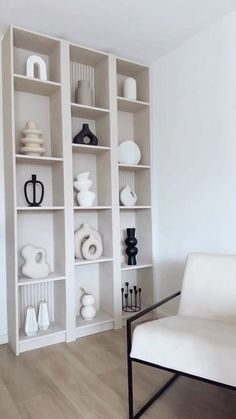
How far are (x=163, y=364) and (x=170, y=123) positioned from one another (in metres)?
2.04

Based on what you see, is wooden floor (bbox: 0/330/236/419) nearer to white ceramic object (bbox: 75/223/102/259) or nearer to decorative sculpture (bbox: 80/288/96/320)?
decorative sculpture (bbox: 80/288/96/320)

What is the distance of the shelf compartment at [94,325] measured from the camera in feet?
8.55

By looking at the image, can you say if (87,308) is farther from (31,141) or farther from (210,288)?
(31,141)

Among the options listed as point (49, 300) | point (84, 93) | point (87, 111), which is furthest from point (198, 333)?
point (84, 93)

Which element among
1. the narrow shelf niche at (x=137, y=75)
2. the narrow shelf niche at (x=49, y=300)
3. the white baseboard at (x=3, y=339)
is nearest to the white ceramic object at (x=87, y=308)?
the narrow shelf niche at (x=49, y=300)

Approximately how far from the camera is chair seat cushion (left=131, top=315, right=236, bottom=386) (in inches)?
54.2

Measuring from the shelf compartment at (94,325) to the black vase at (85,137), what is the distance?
150 centimetres

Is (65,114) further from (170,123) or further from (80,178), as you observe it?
(170,123)

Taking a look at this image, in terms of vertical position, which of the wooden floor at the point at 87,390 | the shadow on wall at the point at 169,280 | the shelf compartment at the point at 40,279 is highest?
the shelf compartment at the point at 40,279

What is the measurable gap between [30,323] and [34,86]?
6.02 ft

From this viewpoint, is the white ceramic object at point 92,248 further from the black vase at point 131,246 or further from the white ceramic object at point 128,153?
the white ceramic object at point 128,153

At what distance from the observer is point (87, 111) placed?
2.74 m

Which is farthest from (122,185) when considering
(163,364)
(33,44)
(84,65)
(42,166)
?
(163,364)

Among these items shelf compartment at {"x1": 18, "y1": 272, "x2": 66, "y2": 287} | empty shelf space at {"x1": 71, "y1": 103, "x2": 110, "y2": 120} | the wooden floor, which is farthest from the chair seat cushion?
empty shelf space at {"x1": 71, "y1": 103, "x2": 110, "y2": 120}
